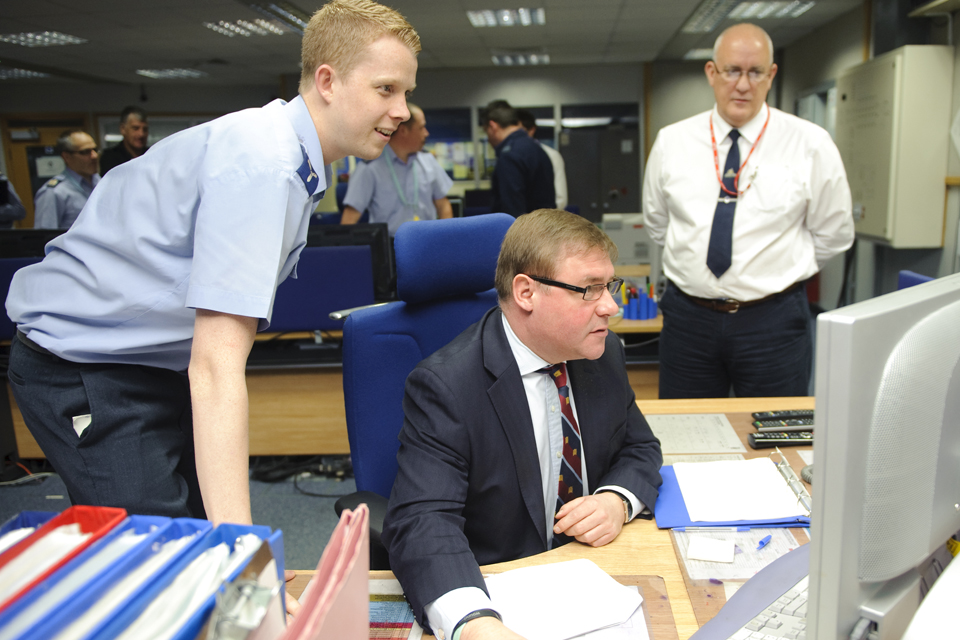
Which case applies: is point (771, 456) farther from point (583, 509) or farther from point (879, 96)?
point (879, 96)

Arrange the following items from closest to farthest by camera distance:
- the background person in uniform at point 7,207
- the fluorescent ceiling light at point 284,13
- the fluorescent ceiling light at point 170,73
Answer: the background person in uniform at point 7,207
the fluorescent ceiling light at point 284,13
the fluorescent ceiling light at point 170,73

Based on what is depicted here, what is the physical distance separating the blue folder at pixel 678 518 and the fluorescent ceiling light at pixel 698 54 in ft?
25.6

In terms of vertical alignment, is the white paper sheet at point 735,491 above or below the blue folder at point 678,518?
above

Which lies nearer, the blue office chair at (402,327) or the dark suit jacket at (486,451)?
the dark suit jacket at (486,451)

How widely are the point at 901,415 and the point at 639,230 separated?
306 centimetres

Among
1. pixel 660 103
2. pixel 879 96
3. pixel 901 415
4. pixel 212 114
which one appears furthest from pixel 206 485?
pixel 212 114

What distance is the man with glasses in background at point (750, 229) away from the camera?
83.0 inches

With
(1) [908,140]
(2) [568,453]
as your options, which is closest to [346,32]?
(2) [568,453]

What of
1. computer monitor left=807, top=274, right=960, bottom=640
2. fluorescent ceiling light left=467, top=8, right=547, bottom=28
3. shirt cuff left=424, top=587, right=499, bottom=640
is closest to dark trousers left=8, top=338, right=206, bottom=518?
shirt cuff left=424, top=587, right=499, bottom=640

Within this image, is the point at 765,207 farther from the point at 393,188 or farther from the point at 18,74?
the point at 18,74

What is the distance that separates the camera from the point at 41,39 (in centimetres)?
665

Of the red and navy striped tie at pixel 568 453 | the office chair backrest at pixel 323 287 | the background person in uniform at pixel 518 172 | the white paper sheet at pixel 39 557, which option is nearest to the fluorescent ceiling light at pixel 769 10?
the background person in uniform at pixel 518 172

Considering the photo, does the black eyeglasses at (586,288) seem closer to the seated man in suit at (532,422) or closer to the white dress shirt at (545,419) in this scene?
the seated man in suit at (532,422)

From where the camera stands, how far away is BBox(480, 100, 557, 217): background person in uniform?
4164 millimetres
